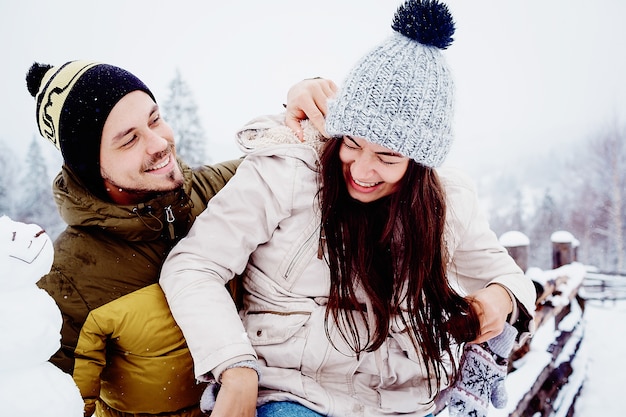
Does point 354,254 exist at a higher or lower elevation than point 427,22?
lower

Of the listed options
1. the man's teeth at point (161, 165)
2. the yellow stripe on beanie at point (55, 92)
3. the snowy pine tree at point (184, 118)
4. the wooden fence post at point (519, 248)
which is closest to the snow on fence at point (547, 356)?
the wooden fence post at point (519, 248)

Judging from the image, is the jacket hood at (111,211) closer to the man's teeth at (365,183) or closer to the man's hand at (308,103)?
the man's hand at (308,103)

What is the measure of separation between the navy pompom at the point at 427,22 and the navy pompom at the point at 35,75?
1564 mm

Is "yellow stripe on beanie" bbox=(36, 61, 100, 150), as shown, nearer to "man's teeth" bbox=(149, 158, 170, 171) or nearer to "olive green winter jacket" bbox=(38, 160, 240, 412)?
"olive green winter jacket" bbox=(38, 160, 240, 412)

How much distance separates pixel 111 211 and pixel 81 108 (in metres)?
0.44

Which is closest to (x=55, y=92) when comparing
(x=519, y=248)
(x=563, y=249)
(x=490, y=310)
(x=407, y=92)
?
(x=407, y=92)

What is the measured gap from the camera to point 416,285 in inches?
67.8

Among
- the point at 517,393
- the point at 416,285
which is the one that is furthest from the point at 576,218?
the point at 416,285

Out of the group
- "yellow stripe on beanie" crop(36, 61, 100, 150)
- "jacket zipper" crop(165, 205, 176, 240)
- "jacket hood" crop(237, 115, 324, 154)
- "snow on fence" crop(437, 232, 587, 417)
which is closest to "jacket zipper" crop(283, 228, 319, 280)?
"jacket hood" crop(237, 115, 324, 154)

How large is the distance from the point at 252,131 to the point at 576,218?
126 ft

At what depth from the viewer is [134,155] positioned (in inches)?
72.7

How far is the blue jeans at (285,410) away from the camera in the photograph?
4.97 ft

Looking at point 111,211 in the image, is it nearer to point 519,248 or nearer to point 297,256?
point 297,256

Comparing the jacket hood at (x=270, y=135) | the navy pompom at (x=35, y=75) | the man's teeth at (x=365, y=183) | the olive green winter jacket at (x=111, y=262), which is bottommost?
the olive green winter jacket at (x=111, y=262)
